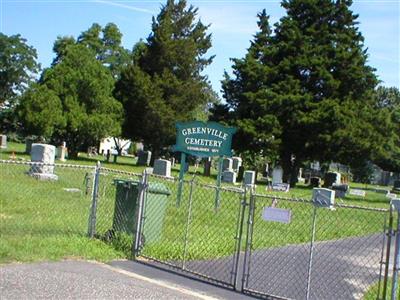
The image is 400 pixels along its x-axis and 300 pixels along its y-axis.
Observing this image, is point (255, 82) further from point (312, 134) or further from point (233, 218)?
point (233, 218)

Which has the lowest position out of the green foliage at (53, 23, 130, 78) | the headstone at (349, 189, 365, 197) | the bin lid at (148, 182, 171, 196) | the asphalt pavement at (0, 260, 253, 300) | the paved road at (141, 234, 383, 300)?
the paved road at (141, 234, 383, 300)

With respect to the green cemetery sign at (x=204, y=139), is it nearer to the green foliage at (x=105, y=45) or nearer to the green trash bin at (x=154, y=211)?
the green trash bin at (x=154, y=211)

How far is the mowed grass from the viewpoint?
29.1 ft

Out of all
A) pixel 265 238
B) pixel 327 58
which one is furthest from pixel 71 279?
pixel 327 58

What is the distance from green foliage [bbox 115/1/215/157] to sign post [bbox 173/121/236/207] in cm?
2939

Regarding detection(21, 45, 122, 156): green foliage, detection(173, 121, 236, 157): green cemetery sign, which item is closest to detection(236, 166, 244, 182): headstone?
detection(21, 45, 122, 156): green foliage

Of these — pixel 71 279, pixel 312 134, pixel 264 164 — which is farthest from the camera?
pixel 264 164

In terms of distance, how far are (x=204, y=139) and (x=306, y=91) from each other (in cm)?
2681

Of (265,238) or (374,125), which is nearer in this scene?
(265,238)

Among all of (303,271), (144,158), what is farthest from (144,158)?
(303,271)

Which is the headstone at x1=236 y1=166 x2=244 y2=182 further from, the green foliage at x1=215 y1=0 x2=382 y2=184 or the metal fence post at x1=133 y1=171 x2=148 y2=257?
the metal fence post at x1=133 y1=171 x2=148 y2=257

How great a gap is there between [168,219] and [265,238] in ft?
7.98

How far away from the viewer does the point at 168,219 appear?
14.2m

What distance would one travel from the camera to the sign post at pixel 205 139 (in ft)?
62.5
